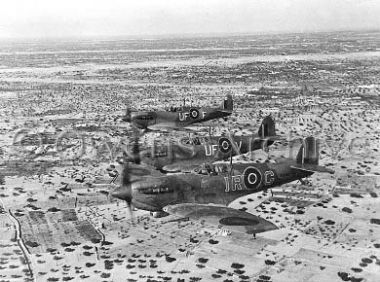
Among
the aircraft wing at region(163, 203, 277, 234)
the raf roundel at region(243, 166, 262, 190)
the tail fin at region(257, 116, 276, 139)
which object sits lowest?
the aircraft wing at region(163, 203, 277, 234)

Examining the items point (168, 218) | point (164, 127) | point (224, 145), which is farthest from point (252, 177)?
point (164, 127)

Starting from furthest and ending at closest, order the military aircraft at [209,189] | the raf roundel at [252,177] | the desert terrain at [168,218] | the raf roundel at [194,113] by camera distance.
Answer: the raf roundel at [194,113] → the raf roundel at [252,177] → the military aircraft at [209,189] → the desert terrain at [168,218]

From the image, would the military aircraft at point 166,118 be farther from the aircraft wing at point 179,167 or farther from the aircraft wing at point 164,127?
the aircraft wing at point 179,167

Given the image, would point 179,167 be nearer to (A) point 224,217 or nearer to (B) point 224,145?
(B) point 224,145

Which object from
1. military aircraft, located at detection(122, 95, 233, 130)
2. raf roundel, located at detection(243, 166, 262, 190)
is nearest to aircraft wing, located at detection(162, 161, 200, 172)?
raf roundel, located at detection(243, 166, 262, 190)

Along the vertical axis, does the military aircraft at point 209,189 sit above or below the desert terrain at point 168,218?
above

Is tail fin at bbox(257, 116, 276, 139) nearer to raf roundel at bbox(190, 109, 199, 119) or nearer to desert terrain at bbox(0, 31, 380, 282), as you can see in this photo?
desert terrain at bbox(0, 31, 380, 282)

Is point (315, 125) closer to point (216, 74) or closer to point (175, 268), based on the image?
point (175, 268)

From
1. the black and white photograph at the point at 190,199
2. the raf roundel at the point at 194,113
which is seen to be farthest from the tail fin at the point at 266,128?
the raf roundel at the point at 194,113
